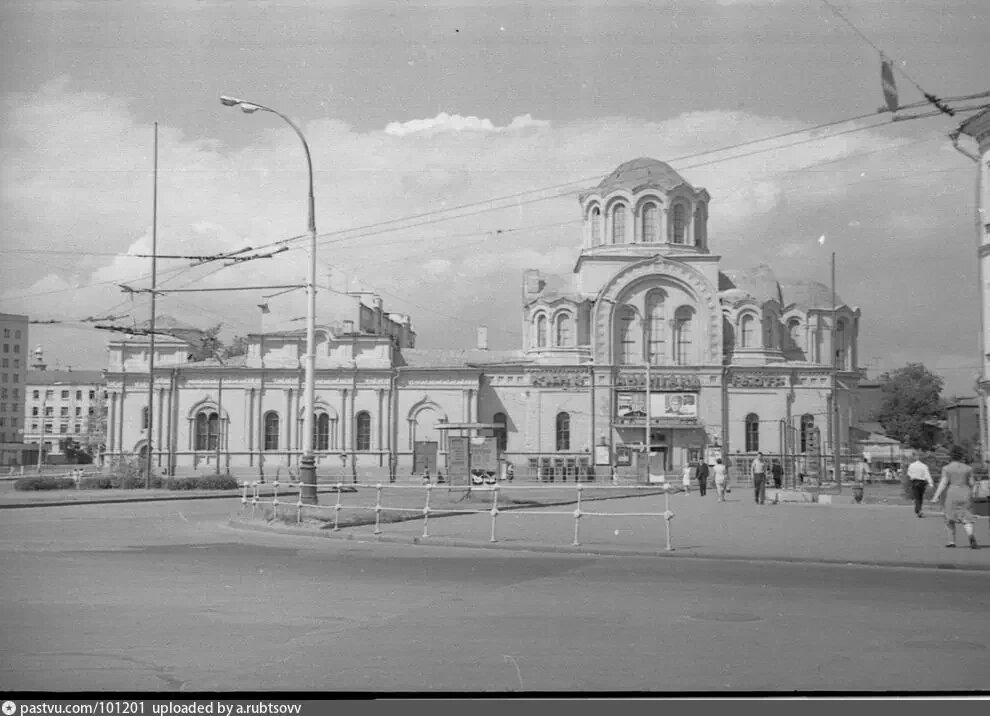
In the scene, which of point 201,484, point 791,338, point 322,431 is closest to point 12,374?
point 201,484

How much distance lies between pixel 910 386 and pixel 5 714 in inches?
2618

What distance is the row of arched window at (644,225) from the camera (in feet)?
210

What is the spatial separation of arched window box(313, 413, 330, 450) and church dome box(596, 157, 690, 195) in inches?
825

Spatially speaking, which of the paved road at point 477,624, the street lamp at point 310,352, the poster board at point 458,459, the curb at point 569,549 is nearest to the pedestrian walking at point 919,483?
the curb at point 569,549

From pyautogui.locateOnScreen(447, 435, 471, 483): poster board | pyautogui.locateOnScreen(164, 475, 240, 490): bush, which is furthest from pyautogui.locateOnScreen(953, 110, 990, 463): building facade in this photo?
pyautogui.locateOnScreen(164, 475, 240, 490): bush

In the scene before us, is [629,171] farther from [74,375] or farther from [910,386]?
[74,375]

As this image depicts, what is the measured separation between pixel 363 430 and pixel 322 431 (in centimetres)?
247

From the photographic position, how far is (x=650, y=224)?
64.4 metres

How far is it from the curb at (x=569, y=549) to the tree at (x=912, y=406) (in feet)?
157

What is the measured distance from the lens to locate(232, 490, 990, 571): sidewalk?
1638 cm

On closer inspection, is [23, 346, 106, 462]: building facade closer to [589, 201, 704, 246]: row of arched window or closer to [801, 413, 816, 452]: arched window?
[589, 201, 704, 246]: row of arched window

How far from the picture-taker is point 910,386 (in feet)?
220

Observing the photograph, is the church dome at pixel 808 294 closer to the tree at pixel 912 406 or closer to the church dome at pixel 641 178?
the tree at pixel 912 406

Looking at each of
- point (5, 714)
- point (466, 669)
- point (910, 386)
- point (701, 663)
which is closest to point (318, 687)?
point (466, 669)
